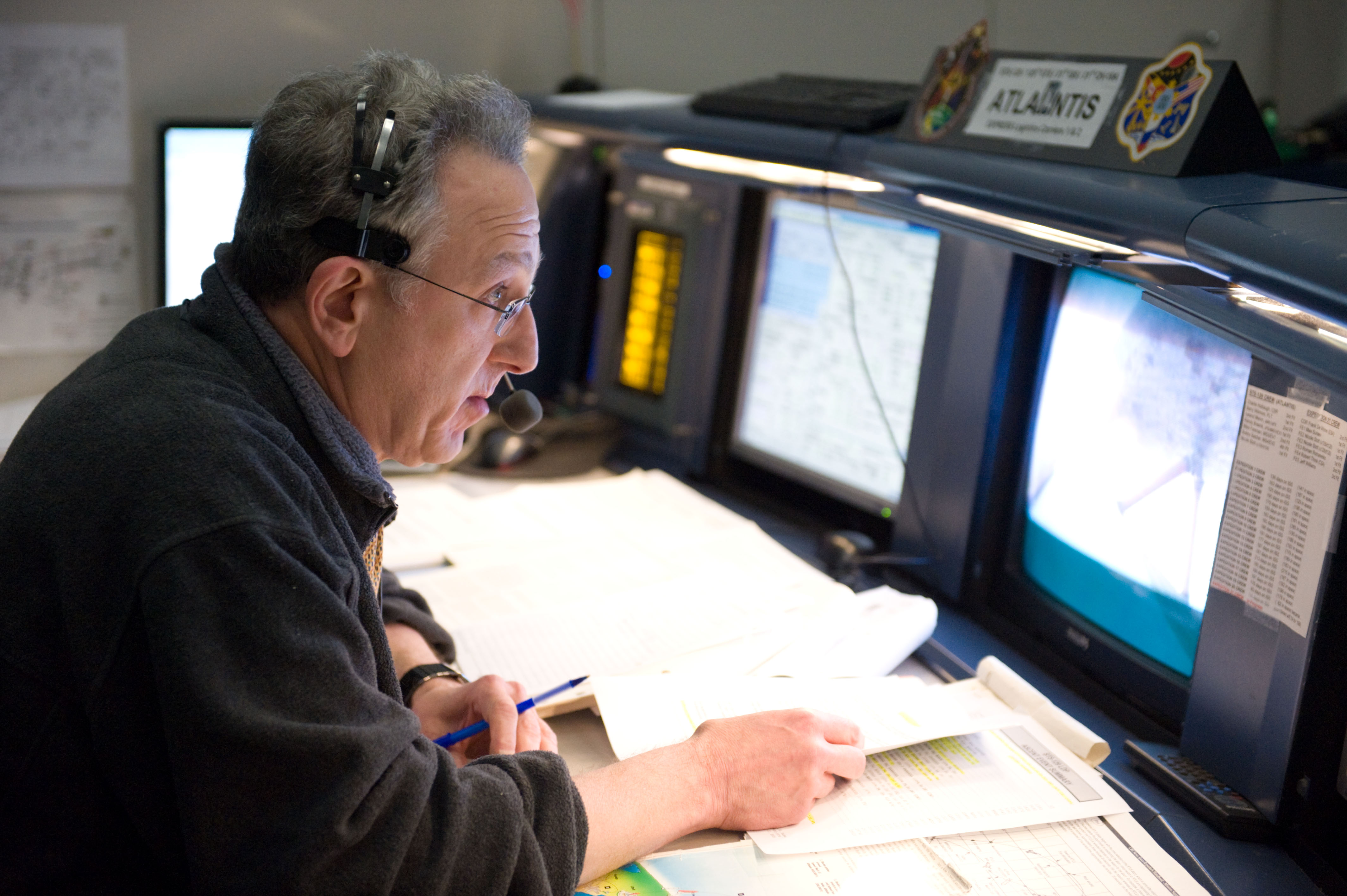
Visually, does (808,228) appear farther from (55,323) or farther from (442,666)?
(55,323)

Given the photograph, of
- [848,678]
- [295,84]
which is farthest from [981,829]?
[295,84]

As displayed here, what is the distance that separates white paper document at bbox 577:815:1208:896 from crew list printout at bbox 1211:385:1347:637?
24cm

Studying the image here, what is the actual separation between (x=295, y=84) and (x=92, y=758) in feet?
1.77

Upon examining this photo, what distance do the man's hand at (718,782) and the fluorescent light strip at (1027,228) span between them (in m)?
0.47

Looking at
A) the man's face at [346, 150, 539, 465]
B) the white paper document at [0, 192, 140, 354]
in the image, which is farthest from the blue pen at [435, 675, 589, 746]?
the white paper document at [0, 192, 140, 354]

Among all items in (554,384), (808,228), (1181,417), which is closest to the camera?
(1181,417)

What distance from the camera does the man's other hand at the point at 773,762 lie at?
35.5 inches

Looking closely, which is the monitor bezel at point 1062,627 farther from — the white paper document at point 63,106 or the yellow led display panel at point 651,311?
the white paper document at point 63,106

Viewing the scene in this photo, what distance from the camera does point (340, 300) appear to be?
2.90ft

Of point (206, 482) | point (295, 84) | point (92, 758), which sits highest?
point (295, 84)

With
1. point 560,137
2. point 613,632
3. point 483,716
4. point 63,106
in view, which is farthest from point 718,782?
point 63,106

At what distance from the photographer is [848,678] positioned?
1.11 meters

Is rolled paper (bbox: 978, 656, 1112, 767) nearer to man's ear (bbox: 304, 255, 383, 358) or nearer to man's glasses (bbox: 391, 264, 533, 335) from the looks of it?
man's glasses (bbox: 391, 264, 533, 335)

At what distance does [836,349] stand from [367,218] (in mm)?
909
